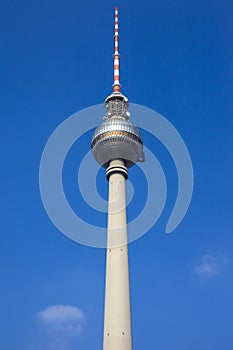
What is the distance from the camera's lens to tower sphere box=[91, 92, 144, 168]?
70.9 m

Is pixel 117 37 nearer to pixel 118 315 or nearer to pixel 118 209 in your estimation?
pixel 118 209

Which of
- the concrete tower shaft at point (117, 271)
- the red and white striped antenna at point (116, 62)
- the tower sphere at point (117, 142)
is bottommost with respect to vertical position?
the concrete tower shaft at point (117, 271)

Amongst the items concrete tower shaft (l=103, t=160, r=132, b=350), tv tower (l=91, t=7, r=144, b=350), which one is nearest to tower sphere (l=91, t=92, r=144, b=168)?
tv tower (l=91, t=7, r=144, b=350)

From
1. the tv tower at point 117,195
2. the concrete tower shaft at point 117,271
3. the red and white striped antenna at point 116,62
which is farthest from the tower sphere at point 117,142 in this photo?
the red and white striped antenna at point 116,62

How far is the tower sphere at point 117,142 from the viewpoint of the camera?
233 ft

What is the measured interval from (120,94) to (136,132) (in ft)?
28.3

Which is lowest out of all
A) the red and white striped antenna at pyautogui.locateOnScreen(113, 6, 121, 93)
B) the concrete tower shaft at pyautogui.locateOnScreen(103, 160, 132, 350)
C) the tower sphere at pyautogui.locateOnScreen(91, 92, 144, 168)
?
the concrete tower shaft at pyautogui.locateOnScreen(103, 160, 132, 350)

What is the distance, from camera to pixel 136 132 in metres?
73.6

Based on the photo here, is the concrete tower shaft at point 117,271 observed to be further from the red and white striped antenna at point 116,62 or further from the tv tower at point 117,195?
the red and white striped antenna at point 116,62

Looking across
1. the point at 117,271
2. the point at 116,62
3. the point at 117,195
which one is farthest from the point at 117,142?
the point at 117,271

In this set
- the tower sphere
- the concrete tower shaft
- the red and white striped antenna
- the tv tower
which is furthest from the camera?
the red and white striped antenna

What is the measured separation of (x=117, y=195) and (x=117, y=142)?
9.59 metres

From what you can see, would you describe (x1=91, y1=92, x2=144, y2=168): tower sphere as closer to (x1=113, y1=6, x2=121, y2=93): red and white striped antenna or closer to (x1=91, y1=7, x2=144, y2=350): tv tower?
(x1=91, y1=7, x2=144, y2=350): tv tower

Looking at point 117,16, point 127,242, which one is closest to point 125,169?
point 127,242
